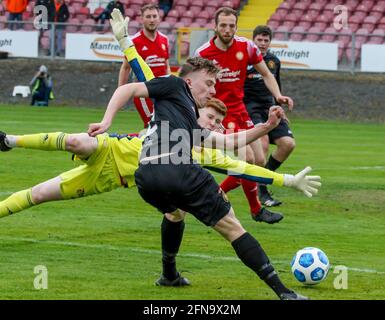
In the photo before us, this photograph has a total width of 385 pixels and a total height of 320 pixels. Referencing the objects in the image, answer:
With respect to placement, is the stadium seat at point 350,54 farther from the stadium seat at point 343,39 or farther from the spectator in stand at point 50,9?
the spectator in stand at point 50,9

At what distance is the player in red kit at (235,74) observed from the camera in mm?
12633

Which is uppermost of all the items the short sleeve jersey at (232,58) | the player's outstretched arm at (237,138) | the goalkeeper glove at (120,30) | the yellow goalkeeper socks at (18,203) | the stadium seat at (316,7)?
the stadium seat at (316,7)

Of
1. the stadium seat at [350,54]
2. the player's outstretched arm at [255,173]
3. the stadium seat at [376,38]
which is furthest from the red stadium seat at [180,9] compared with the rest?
the player's outstretched arm at [255,173]

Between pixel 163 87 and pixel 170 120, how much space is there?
0.83 ft

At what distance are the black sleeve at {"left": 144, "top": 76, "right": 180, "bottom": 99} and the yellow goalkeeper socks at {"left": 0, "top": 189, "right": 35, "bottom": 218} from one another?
248 centimetres

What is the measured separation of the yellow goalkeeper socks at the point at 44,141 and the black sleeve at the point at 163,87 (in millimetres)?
2020

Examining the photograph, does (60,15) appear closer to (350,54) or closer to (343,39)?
(343,39)

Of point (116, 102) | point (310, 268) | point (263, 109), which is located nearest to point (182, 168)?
point (116, 102)

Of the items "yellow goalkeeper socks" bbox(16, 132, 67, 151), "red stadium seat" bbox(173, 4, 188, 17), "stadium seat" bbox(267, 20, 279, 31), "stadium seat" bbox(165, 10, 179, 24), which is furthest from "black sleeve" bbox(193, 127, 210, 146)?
"red stadium seat" bbox(173, 4, 188, 17)

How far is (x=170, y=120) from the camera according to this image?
26.5ft

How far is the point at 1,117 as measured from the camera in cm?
2720
